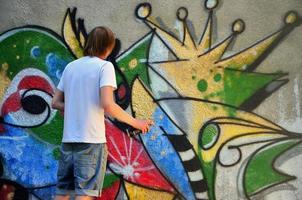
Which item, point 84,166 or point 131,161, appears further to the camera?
point 131,161

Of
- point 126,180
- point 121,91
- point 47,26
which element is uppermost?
point 47,26

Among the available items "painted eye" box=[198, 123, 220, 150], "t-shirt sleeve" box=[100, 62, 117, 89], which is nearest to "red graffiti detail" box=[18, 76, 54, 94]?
Answer: "t-shirt sleeve" box=[100, 62, 117, 89]

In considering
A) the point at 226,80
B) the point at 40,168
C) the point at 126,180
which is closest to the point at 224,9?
the point at 226,80

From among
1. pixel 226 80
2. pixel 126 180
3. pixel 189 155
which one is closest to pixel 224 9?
pixel 226 80

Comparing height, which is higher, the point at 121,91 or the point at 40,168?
the point at 121,91

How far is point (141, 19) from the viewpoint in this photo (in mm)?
4414

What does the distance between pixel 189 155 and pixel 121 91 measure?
812mm

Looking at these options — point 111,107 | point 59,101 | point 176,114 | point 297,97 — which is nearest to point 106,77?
point 111,107

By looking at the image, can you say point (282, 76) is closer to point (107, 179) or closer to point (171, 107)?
point (171, 107)

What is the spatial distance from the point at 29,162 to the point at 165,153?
1.19 metres

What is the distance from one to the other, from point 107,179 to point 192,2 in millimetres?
1710

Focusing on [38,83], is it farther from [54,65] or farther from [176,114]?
[176,114]

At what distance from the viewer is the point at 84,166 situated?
3.38 meters

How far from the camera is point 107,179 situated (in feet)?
14.5
